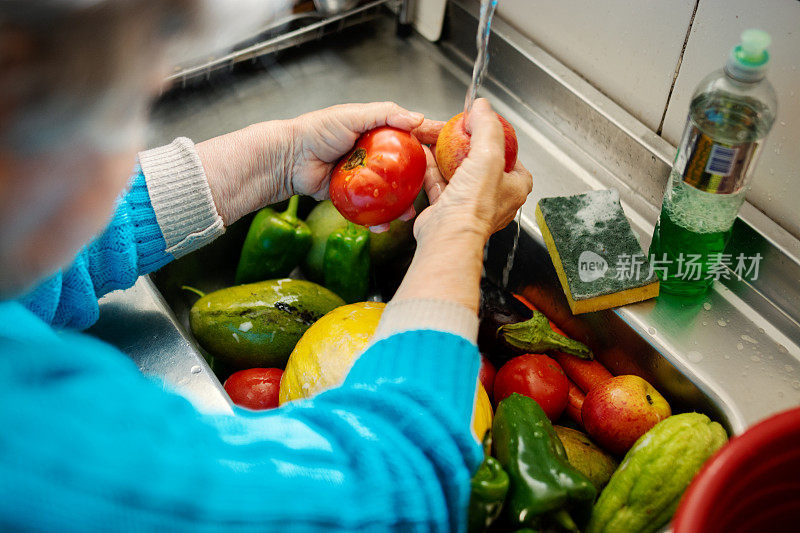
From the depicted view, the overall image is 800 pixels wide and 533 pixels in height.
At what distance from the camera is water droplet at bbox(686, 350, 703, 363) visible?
1.10 metres

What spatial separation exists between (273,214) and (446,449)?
75cm

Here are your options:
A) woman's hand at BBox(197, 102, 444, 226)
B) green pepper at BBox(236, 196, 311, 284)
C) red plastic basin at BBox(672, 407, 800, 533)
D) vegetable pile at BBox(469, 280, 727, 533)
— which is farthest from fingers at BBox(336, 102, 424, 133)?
red plastic basin at BBox(672, 407, 800, 533)

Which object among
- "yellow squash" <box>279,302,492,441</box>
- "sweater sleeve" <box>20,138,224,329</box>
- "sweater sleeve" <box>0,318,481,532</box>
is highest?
"sweater sleeve" <box>0,318,481,532</box>

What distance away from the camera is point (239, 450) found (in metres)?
0.67

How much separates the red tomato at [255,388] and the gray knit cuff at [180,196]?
25 centimetres

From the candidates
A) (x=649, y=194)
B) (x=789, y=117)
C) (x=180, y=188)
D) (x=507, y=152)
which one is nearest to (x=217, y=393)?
(x=180, y=188)

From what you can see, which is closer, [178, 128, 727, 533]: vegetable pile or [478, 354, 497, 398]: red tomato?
[178, 128, 727, 533]: vegetable pile

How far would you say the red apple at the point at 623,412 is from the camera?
3.45ft

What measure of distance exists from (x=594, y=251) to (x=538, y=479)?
17.9 inches

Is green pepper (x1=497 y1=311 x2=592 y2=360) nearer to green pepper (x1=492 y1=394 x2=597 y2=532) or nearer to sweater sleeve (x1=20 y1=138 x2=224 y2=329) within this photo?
green pepper (x1=492 y1=394 x2=597 y2=532)

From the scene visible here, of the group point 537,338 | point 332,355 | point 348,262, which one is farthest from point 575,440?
point 348,262

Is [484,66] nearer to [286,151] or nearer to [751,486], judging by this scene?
[286,151]

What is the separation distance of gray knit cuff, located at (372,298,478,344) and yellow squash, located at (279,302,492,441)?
0.65 feet

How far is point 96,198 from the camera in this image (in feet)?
1.98
